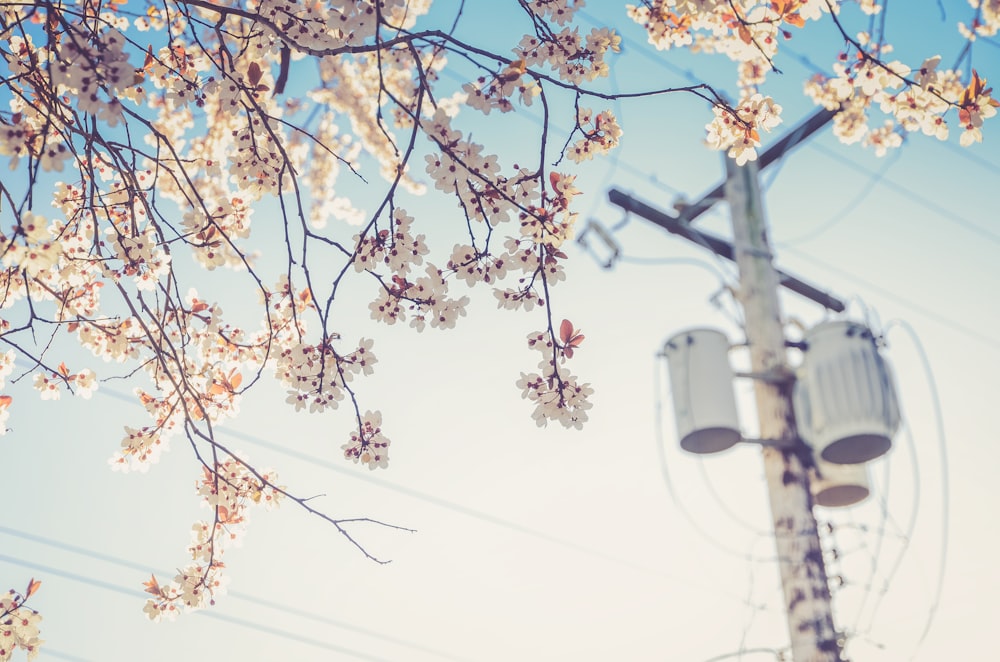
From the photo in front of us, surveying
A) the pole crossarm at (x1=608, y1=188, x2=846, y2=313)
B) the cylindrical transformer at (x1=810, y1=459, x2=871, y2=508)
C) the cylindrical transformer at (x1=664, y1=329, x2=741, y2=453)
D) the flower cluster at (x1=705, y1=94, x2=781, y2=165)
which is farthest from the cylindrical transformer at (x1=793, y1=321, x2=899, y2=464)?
the flower cluster at (x1=705, y1=94, x2=781, y2=165)

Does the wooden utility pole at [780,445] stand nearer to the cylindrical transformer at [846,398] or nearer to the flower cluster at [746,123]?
the cylindrical transformer at [846,398]

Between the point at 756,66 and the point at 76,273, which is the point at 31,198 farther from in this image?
the point at 756,66

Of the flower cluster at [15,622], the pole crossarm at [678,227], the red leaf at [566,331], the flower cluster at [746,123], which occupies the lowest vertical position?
the flower cluster at [15,622]

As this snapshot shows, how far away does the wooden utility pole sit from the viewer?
2857 millimetres

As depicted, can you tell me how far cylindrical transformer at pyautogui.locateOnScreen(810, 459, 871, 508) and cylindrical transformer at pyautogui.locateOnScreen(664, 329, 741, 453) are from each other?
0.47 m

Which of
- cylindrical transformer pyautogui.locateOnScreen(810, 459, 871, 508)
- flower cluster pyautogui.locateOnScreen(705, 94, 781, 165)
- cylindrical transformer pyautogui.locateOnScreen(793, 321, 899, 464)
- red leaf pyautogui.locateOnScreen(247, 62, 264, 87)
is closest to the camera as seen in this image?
red leaf pyautogui.locateOnScreen(247, 62, 264, 87)

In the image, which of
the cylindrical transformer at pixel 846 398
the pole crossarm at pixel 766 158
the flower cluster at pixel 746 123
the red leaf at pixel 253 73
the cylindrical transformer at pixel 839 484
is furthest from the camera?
the pole crossarm at pixel 766 158

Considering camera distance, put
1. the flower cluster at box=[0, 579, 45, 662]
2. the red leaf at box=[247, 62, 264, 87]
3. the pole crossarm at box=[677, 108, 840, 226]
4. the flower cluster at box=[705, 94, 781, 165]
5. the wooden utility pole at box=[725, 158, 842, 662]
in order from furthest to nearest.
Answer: the pole crossarm at box=[677, 108, 840, 226] < the wooden utility pole at box=[725, 158, 842, 662] < the flower cluster at box=[0, 579, 45, 662] < the flower cluster at box=[705, 94, 781, 165] < the red leaf at box=[247, 62, 264, 87]

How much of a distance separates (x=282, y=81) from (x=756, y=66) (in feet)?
10.3

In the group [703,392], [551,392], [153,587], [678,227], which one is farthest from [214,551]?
[678,227]

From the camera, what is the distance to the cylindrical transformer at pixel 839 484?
338 cm

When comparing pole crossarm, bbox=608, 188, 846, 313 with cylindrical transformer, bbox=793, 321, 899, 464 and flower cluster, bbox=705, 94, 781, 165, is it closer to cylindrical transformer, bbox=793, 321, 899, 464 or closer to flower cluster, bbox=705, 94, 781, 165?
cylindrical transformer, bbox=793, 321, 899, 464

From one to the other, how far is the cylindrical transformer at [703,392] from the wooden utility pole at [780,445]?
196 millimetres

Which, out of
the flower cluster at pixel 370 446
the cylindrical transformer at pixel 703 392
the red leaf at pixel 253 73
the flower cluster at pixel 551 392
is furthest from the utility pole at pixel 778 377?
the red leaf at pixel 253 73
